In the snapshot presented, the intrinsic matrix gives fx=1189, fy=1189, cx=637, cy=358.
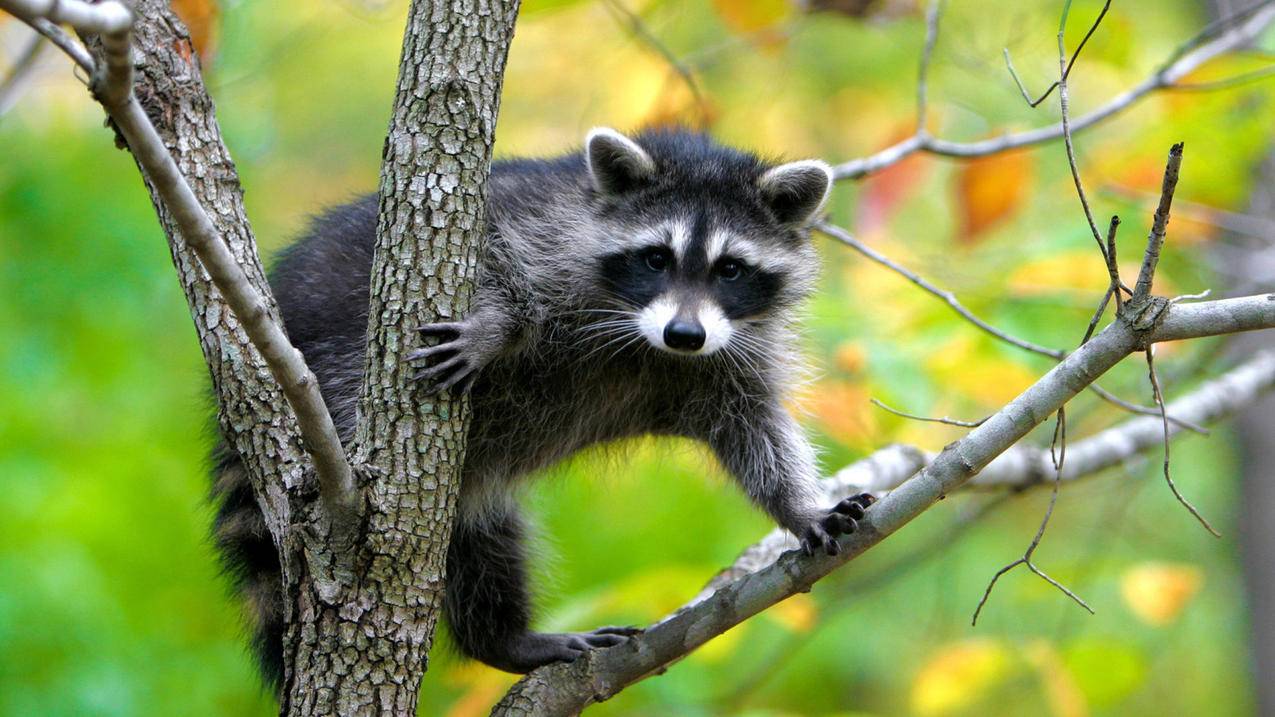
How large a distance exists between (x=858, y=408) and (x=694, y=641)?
Answer: 5.27 ft

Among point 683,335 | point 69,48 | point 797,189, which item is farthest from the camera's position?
point 797,189

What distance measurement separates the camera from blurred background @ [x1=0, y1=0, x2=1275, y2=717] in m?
3.90

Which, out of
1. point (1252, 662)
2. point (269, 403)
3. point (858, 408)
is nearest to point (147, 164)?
point (269, 403)

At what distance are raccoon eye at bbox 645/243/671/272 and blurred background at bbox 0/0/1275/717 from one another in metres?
0.66

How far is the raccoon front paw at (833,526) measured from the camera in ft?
8.36

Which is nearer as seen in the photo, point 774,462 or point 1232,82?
point 774,462

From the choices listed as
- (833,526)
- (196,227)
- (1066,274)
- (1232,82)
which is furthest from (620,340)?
(1232,82)

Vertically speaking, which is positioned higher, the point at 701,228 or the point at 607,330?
the point at 701,228

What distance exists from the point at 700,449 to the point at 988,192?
155 cm

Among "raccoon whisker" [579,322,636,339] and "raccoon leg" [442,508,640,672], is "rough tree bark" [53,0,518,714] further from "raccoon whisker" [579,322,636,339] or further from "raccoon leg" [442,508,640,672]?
"raccoon leg" [442,508,640,672]

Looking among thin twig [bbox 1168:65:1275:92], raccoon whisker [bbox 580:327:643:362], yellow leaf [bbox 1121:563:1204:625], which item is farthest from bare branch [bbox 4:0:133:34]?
yellow leaf [bbox 1121:563:1204:625]

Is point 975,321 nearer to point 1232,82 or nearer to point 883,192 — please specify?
point 1232,82

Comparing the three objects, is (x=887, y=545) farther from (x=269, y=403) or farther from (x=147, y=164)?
(x=147, y=164)

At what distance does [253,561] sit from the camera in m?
3.00
